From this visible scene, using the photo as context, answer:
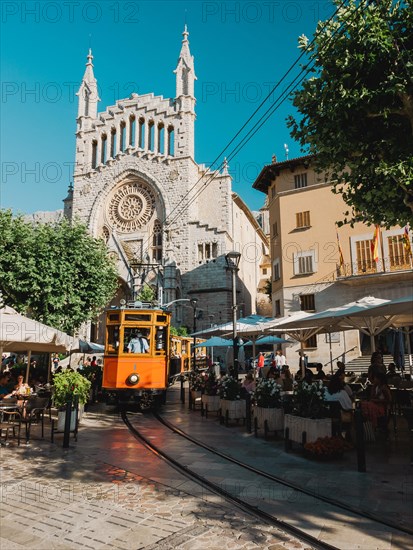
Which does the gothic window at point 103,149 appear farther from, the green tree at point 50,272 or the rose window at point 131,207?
the green tree at point 50,272

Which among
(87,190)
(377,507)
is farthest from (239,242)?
(377,507)

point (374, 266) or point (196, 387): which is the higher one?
point (374, 266)

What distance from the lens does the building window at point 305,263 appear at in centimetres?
2494

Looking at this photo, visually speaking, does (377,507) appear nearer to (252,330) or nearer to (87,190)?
(252,330)

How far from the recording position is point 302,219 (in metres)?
26.0

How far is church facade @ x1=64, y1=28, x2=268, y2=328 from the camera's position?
3700 cm

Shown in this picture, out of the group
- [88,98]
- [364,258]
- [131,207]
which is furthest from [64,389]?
[88,98]

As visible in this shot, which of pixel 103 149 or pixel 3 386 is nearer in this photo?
pixel 3 386

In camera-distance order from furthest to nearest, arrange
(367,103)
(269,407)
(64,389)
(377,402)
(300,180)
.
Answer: (300,180), (64,389), (269,407), (377,402), (367,103)

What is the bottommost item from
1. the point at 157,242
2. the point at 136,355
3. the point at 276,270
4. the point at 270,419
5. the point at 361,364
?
the point at 270,419

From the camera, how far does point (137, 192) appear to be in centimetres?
4209

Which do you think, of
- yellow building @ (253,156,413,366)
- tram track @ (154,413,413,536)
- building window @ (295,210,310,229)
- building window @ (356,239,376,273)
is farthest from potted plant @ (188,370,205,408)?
building window @ (295,210,310,229)

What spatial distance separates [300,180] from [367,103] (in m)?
20.4

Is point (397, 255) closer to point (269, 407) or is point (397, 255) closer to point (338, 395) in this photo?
point (338, 395)
